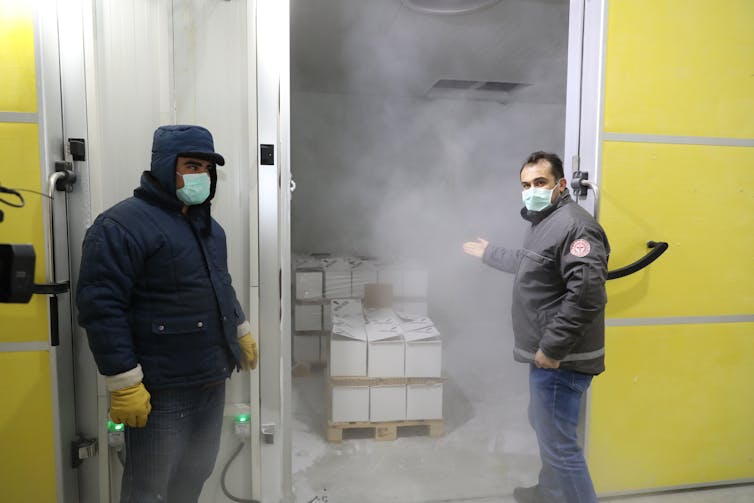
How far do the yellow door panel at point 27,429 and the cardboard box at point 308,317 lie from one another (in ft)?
6.29

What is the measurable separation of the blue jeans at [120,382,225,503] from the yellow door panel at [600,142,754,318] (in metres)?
1.46

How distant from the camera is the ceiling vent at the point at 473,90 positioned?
4316 millimetres

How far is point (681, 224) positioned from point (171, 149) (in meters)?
1.80

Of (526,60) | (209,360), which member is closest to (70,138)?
(209,360)

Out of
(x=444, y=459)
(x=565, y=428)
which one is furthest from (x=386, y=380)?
(x=565, y=428)

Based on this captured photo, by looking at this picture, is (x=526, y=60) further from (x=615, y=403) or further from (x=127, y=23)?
(x=127, y=23)

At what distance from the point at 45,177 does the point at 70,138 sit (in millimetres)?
141

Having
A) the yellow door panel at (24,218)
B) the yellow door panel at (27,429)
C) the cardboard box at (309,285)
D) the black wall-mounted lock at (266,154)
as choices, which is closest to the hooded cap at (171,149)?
the black wall-mounted lock at (266,154)

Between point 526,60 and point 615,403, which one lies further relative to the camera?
point 526,60

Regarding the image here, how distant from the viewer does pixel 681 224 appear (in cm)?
176

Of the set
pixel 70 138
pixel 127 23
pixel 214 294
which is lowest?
pixel 214 294

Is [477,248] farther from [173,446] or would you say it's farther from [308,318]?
[308,318]

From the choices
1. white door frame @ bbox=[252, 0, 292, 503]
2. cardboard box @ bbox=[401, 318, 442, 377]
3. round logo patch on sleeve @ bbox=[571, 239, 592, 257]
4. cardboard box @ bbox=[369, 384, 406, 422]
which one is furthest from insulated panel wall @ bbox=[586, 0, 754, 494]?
white door frame @ bbox=[252, 0, 292, 503]

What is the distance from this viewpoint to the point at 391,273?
3.20 metres
